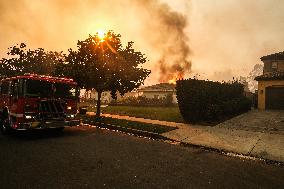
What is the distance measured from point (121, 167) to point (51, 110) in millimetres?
5450

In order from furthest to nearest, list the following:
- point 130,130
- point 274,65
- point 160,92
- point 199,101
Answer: point 160,92 < point 274,65 < point 199,101 < point 130,130

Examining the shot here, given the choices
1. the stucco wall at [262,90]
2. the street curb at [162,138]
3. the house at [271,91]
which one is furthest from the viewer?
the stucco wall at [262,90]

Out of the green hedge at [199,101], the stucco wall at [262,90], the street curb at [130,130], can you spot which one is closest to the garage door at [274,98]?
the stucco wall at [262,90]

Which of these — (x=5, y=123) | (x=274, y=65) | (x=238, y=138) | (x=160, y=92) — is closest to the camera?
(x=5, y=123)

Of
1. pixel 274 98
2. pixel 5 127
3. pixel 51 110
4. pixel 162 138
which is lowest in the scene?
pixel 162 138

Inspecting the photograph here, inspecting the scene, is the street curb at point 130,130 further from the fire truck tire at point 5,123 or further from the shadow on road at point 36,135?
the fire truck tire at point 5,123

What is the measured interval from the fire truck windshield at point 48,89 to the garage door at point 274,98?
22781 millimetres

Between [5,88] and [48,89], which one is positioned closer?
[48,89]

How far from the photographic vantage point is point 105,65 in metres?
18.0

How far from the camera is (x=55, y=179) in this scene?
614 cm

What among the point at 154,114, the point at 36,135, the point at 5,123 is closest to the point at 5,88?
the point at 5,123

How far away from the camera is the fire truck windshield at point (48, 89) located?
10.9 m

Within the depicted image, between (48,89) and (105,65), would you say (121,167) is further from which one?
(105,65)

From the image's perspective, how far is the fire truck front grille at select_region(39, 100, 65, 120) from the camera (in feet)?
36.2
